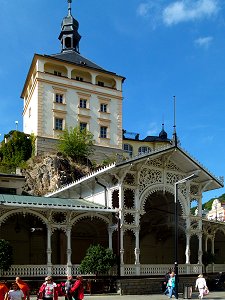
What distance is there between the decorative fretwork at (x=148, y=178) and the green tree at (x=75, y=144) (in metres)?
24.6

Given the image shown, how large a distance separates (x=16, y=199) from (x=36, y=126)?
101 feet

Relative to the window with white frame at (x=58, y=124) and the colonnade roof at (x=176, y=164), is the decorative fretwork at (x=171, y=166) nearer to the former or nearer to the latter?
the colonnade roof at (x=176, y=164)

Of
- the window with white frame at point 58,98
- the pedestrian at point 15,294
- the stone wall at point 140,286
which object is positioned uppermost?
the window with white frame at point 58,98

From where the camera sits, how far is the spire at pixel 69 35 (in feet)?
230

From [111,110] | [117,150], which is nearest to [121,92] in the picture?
[111,110]

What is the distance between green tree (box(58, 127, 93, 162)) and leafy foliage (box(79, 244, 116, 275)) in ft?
92.4

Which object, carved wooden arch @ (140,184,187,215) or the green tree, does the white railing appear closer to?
carved wooden arch @ (140,184,187,215)

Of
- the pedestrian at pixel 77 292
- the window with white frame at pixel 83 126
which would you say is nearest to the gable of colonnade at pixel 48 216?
the pedestrian at pixel 77 292

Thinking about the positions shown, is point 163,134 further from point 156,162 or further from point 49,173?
point 156,162

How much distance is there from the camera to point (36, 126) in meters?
56.7

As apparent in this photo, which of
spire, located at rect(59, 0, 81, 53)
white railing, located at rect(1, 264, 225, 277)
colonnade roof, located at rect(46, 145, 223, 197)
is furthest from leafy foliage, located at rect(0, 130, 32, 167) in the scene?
white railing, located at rect(1, 264, 225, 277)

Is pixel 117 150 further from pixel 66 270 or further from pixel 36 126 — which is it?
pixel 66 270

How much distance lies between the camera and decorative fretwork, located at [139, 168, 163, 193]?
95.2 feet

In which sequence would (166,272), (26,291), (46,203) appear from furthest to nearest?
(166,272), (46,203), (26,291)
